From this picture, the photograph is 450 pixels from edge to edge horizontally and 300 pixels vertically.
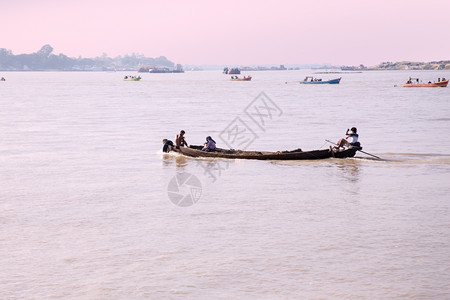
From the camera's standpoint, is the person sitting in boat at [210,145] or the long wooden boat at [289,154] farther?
the person sitting in boat at [210,145]

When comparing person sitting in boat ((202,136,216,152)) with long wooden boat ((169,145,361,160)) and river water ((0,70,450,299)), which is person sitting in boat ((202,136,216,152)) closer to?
long wooden boat ((169,145,361,160))

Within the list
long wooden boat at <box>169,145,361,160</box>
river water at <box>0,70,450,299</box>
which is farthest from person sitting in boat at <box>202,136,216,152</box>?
river water at <box>0,70,450,299</box>

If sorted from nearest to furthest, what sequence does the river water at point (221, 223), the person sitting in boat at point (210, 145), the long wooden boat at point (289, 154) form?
the river water at point (221, 223), the long wooden boat at point (289, 154), the person sitting in boat at point (210, 145)

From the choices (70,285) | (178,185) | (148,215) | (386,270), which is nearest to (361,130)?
(178,185)

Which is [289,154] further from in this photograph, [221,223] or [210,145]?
[221,223]

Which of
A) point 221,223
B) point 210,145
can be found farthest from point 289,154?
point 221,223

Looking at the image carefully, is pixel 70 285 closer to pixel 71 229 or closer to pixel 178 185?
pixel 71 229

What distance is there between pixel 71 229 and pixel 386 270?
10.1 meters

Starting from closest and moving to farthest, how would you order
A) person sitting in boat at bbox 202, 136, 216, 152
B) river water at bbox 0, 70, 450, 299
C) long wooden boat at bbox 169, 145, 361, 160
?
1. river water at bbox 0, 70, 450, 299
2. long wooden boat at bbox 169, 145, 361, 160
3. person sitting in boat at bbox 202, 136, 216, 152

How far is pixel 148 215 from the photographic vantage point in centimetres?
2122

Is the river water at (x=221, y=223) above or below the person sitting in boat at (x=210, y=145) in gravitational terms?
below

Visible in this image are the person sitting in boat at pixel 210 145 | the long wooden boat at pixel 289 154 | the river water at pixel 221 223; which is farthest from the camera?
the person sitting in boat at pixel 210 145

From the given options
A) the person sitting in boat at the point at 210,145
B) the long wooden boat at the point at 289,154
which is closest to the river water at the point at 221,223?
the long wooden boat at the point at 289,154

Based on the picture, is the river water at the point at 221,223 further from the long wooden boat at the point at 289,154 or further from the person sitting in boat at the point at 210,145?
the person sitting in boat at the point at 210,145
